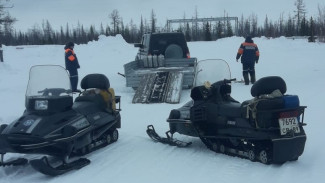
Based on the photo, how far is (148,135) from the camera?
25.2 feet

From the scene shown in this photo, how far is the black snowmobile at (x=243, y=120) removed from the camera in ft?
18.2

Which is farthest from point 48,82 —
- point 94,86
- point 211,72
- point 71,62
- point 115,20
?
point 115,20

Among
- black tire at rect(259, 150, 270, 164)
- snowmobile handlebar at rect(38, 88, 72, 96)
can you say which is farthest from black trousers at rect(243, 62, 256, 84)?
snowmobile handlebar at rect(38, 88, 72, 96)

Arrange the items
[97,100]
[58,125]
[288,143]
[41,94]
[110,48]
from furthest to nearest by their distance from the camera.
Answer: [110,48] → [97,100] → [41,94] → [58,125] → [288,143]

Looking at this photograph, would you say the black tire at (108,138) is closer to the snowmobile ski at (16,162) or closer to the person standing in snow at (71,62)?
the snowmobile ski at (16,162)

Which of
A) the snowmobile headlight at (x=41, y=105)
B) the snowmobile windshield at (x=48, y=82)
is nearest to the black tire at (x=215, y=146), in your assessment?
the snowmobile windshield at (x=48, y=82)

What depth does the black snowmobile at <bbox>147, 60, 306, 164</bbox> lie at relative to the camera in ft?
18.2

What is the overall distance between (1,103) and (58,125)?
241 inches

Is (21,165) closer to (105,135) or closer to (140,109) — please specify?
(105,135)

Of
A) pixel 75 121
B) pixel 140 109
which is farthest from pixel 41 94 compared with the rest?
pixel 140 109

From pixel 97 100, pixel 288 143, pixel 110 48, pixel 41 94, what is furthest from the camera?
pixel 110 48

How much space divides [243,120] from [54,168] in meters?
2.77

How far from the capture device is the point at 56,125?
587 cm

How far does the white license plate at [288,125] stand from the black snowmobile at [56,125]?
9.38 ft
